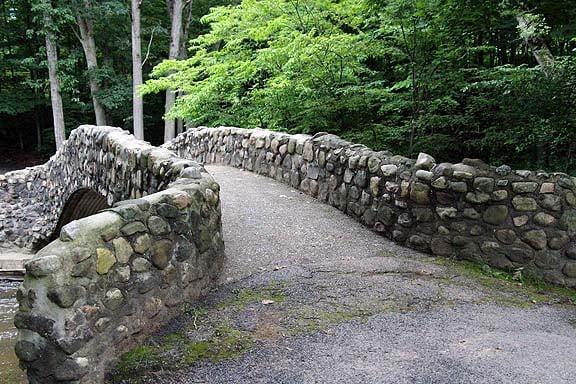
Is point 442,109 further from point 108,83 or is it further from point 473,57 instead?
point 108,83

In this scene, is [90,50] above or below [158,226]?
above

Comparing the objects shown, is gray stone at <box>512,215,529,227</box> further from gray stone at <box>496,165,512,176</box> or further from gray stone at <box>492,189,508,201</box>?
gray stone at <box>496,165,512,176</box>

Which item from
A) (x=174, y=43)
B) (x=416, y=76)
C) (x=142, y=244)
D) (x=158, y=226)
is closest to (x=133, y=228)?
(x=142, y=244)

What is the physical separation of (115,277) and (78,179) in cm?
706

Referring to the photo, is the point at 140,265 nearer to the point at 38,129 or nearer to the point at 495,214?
the point at 495,214

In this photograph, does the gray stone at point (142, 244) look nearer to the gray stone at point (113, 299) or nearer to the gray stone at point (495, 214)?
the gray stone at point (113, 299)

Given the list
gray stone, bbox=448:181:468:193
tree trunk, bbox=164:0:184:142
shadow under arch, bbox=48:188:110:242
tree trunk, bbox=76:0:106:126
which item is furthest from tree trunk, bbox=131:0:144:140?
gray stone, bbox=448:181:468:193

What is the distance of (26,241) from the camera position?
563 inches

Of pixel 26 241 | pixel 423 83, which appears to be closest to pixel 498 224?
pixel 423 83

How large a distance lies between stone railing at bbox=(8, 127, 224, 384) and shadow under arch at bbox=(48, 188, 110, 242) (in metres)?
5.82

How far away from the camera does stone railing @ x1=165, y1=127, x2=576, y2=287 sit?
4.32 metres

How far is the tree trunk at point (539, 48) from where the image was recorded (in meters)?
5.94

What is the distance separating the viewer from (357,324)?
3529 mm

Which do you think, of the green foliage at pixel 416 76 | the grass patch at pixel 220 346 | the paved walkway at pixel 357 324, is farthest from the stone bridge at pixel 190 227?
the green foliage at pixel 416 76
